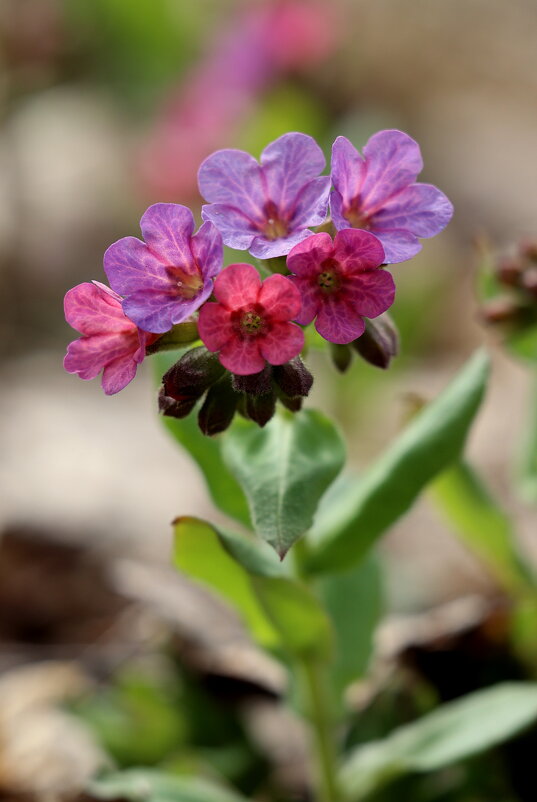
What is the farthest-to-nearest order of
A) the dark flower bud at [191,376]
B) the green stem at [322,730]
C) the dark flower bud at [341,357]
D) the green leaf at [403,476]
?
1. the green stem at [322,730]
2. the green leaf at [403,476]
3. the dark flower bud at [341,357]
4. the dark flower bud at [191,376]

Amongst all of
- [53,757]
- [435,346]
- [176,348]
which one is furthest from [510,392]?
[176,348]

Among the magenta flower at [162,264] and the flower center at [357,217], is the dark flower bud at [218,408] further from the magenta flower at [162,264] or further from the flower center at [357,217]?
the flower center at [357,217]

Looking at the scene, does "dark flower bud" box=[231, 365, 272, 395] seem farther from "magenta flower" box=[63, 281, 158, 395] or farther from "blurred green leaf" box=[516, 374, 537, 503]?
"blurred green leaf" box=[516, 374, 537, 503]

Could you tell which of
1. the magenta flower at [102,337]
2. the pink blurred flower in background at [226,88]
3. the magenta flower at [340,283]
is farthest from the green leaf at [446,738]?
the pink blurred flower in background at [226,88]

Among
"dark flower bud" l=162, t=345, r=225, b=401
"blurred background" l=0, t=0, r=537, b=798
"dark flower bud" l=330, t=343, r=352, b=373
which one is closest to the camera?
"dark flower bud" l=162, t=345, r=225, b=401

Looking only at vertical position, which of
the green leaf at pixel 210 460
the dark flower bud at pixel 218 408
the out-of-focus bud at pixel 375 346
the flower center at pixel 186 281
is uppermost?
the flower center at pixel 186 281

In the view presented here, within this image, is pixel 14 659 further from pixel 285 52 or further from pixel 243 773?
pixel 285 52

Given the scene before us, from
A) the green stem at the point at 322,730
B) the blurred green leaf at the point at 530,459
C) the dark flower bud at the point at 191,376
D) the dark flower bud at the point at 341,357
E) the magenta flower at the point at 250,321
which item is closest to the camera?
the magenta flower at the point at 250,321

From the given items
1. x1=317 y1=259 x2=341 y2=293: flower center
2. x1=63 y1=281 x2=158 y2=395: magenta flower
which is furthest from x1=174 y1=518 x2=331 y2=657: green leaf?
x1=317 y1=259 x2=341 y2=293: flower center
